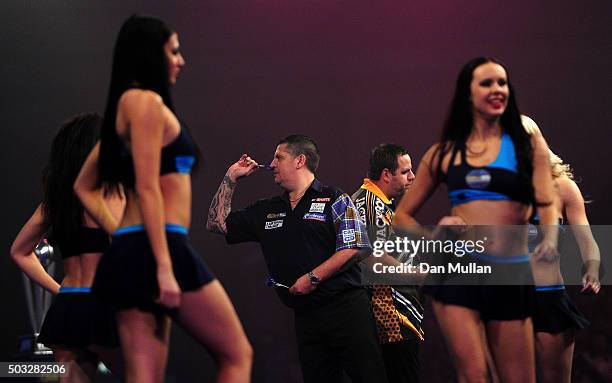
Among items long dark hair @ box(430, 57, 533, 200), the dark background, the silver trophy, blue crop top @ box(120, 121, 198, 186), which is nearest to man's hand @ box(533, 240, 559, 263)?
long dark hair @ box(430, 57, 533, 200)

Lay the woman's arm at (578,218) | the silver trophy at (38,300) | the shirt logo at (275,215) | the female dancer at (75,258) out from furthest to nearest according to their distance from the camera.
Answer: the silver trophy at (38,300), the shirt logo at (275,215), the woman's arm at (578,218), the female dancer at (75,258)

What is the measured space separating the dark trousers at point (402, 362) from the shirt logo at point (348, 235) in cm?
64

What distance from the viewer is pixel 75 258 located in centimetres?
326

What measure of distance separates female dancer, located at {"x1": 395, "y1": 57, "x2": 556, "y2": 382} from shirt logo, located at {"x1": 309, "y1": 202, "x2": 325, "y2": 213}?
1.43 m

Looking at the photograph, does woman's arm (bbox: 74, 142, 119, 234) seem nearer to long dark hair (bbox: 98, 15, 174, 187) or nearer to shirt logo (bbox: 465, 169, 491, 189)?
long dark hair (bbox: 98, 15, 174, 187)

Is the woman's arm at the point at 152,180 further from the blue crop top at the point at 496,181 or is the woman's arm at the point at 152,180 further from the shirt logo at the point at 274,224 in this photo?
the shirt logo at the point at 274,224

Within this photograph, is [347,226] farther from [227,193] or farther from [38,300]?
[38,300]

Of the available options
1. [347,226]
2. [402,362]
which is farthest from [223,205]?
[402,362]

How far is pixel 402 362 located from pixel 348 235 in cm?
77

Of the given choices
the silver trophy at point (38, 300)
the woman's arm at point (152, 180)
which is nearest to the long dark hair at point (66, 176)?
the woman's arm at point (152, 180)

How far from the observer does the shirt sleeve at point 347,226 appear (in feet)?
14.4

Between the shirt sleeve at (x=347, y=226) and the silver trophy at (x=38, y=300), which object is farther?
the silver trophy at (x=38, y=300)

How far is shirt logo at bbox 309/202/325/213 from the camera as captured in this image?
14.8ft

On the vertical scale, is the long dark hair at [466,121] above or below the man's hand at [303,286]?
above
